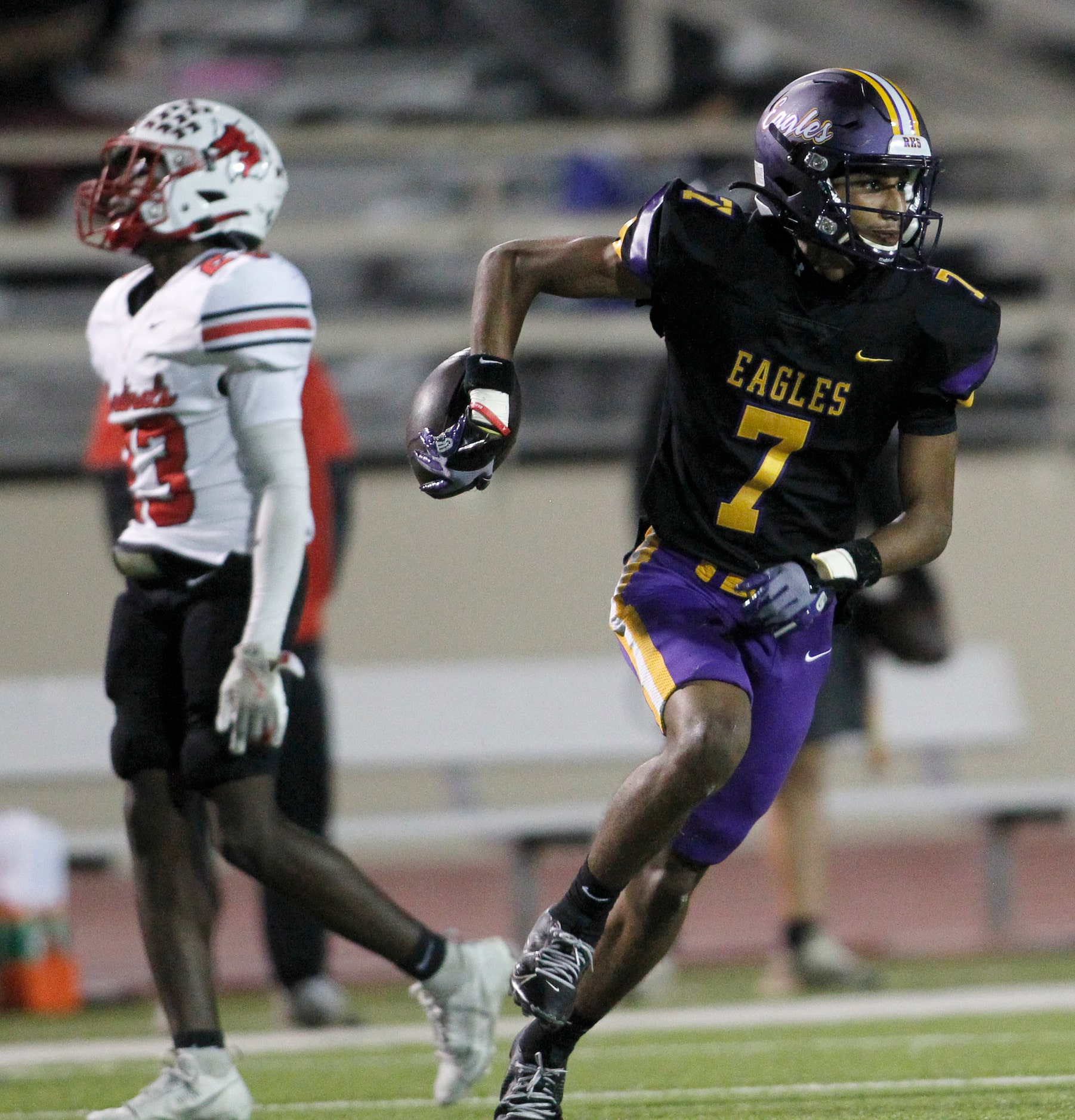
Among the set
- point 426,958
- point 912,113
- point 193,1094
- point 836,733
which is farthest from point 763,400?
point 836,733

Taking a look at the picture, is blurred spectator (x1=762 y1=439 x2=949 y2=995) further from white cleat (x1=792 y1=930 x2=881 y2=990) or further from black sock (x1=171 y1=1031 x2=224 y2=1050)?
black sock (x1=171 y1=1031 x2=224 y2=1050)

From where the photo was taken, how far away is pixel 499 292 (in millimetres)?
3652

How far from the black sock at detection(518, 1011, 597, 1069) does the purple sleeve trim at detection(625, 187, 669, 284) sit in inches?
48.7

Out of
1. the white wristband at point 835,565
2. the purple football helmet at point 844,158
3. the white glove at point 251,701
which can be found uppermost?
the purple football helmet at point 844,158

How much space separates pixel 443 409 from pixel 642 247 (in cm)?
44

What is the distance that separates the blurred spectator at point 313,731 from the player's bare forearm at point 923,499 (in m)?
1.85

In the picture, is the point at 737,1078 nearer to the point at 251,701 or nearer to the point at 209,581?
the point at 251,701

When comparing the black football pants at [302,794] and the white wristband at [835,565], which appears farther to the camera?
the black football pants at [302,794]

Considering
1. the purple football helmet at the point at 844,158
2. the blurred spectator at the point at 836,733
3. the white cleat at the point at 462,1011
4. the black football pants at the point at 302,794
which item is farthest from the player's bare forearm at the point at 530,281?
the blurred spectator at the point at 836,733

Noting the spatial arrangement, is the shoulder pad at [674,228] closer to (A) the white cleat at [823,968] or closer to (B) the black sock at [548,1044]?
(B) the black sock at [548,1044]

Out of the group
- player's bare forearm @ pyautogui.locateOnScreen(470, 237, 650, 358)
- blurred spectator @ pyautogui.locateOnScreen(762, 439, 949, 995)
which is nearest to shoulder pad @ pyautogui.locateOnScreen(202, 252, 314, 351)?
player's bare forearm @ pyautogui.locateOnScreen(470, 237, 650, 358)

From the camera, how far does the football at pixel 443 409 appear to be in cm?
354

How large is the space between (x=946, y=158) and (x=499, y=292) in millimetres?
6543

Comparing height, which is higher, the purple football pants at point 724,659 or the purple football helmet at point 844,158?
the purple football helmet at point 844,158
